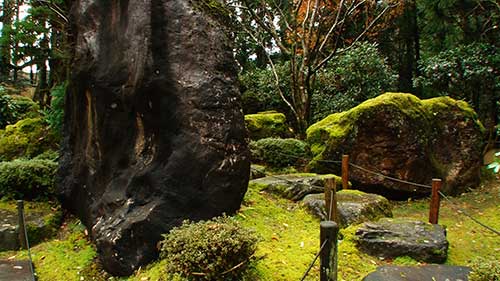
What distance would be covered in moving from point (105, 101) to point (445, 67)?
12.9 metres

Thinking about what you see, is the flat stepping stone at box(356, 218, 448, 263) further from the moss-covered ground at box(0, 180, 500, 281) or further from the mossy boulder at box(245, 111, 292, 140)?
the mossy boulder at box(245, 111, 292, 140)

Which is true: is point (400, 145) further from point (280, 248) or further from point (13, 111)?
point (13, 111)

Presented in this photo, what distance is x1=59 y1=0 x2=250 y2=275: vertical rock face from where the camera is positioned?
5.36 m

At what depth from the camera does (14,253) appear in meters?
6.40

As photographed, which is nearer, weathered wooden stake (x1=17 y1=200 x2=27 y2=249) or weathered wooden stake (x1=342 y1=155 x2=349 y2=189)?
weathered wooden stake (x1=17 y1=200 x2=27 y2=249)

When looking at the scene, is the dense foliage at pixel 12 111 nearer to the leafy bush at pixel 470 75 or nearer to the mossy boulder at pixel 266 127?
the mossy boulder at pixel 266 127

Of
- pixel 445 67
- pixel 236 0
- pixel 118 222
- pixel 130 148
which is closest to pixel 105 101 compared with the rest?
pixel 130 148

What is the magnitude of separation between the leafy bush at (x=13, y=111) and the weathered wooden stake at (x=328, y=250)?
13870 mm

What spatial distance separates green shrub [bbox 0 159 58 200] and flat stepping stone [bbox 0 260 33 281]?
6.31ft

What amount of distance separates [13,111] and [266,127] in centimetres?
1000

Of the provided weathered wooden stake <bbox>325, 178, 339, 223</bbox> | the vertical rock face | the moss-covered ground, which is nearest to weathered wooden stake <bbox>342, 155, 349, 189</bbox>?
the moss-covered ground

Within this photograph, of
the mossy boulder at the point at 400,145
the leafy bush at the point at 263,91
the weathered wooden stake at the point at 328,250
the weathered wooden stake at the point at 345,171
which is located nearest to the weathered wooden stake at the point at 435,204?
the weathered wooden stake at the point at 345,171

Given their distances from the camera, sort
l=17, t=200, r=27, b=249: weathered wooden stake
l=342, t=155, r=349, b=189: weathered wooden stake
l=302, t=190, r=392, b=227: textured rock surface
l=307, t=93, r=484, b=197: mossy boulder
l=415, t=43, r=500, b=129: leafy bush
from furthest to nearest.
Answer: l=415, t=43, r=500, b=129: leafy bush < l=307, t=93, r=484, b=197: mossy boulder < l=342, t=155, r=349, b=189: weathered wooden stake < l=302, t=190, r=392, b=227: textured rock surface < l=17, t=200, r=27, b=249: weathered wooden stake

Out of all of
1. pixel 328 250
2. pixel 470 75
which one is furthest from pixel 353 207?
pixel 470 75
